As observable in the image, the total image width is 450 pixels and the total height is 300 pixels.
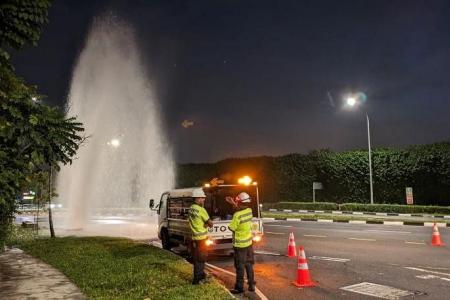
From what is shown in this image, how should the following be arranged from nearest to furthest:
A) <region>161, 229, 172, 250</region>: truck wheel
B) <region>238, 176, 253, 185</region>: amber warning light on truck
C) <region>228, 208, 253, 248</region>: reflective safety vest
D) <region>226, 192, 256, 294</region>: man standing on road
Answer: <region>226, 192, 256, 294</region>: man standing on road, <region>228, 208, 253, 248</region>: reflective safety vest, <region>238, 176, 253, 185</region>: amber warning light on truck, <region>161, 229, 172, 250</region>: truck wheel

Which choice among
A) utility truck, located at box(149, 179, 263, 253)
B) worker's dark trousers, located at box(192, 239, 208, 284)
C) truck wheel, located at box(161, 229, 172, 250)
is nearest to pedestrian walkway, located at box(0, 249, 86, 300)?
worker's dark trousers, located at box(192, 239, 208, 284)

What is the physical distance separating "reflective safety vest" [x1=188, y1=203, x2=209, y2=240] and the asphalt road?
1257mm

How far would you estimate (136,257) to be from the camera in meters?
13.3

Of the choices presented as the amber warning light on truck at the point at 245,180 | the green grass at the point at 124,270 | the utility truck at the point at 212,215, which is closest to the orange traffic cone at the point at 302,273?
the green grass at the point at 124,270

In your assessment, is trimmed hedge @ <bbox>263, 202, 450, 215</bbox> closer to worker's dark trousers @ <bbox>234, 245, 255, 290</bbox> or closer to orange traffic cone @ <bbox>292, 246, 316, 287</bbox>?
orange traffic cone @ <bbox>292, 246, 316, 287</bbox>

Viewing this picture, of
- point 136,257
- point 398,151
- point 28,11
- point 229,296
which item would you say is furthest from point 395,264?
point 398,151

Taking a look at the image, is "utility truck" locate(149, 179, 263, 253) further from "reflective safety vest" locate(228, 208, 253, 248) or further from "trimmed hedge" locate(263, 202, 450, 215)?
"trimmed hedge" locate(263, 202, 450, 215)

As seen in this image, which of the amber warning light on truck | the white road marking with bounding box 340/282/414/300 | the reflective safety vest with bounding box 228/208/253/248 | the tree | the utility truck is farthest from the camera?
the amber warning light on truck

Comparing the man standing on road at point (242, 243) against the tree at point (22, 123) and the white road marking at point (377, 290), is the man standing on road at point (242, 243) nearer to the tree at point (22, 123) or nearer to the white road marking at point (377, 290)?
the white road marking at point (377, 290)

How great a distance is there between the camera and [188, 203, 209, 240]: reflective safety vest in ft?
33.4

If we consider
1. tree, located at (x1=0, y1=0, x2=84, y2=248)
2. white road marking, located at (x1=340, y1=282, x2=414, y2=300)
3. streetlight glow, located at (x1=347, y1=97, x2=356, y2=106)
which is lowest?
white road marking, located at (x1=340, y1=282, x2=414, y2=300)

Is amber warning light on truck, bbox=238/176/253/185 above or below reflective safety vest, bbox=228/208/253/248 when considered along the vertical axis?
above

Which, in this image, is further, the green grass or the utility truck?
the utility truck

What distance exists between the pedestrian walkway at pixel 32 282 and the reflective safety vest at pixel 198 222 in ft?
8.90
